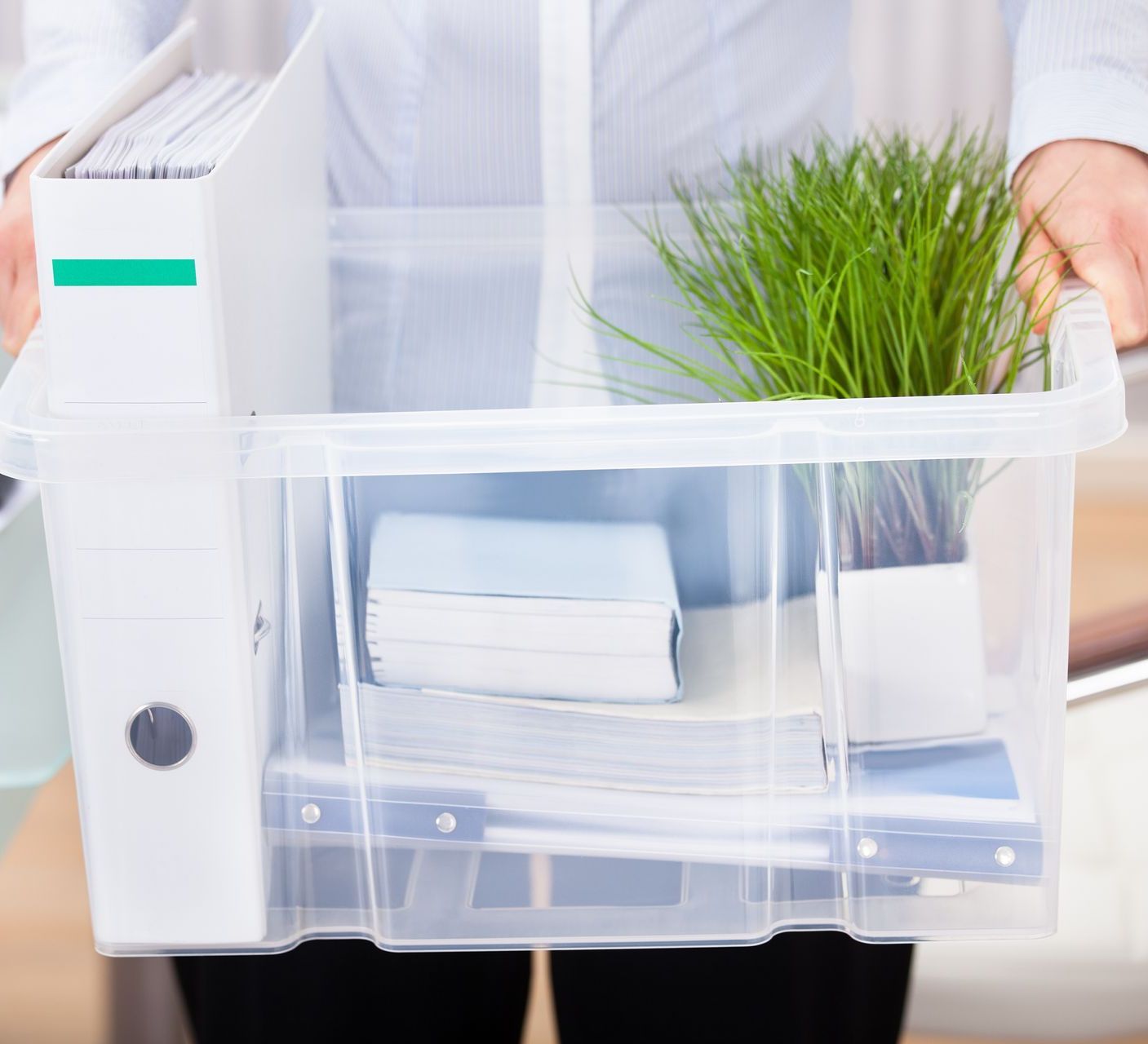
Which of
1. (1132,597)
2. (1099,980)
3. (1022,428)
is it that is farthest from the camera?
(1099,980)

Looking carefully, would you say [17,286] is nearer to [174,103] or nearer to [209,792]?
[174,103]

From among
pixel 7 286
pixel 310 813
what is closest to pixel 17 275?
pixel 7 286

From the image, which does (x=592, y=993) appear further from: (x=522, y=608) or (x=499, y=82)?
(x=499, y=82)

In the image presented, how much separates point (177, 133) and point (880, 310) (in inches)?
10.2

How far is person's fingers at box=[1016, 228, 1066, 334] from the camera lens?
0.46 metres

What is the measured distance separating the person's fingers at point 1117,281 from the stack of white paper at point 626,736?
16 centimetres

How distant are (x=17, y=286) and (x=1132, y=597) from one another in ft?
1.54

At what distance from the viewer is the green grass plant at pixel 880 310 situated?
1.39 feet

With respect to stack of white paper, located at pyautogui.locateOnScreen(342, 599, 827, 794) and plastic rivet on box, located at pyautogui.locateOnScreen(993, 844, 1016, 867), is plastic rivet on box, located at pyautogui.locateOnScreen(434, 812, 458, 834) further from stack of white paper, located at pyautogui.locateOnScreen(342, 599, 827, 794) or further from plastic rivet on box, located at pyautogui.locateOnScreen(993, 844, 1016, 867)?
plastic rivet on box, located at pyautogui.locateOnScreen(993, 844, 1016, 867)

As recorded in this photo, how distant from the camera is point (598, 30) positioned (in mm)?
606

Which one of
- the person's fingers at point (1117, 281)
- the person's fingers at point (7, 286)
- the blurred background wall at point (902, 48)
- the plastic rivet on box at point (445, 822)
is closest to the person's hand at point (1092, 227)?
the person's fingers at point (1117, 281)

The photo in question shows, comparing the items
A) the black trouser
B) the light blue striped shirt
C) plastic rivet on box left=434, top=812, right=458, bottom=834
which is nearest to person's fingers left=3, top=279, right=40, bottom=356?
the light blue striped shirt

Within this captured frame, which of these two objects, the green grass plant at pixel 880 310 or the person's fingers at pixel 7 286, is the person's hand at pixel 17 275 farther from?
the green grass plant at pixel 880 310

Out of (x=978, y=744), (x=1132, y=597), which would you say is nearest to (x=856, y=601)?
(x=978, y=744)
